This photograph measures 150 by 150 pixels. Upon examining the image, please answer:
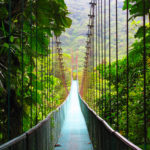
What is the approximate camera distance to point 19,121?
90.1 inches

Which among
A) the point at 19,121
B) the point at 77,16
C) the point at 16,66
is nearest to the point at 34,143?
the point at 19,121

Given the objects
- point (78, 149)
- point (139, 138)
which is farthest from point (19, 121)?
point (78, 149)

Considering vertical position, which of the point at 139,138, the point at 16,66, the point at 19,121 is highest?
the point at 16,66

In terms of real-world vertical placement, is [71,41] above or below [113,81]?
above

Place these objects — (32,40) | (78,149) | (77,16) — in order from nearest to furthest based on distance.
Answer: (32,40), (78,149), (77,16)

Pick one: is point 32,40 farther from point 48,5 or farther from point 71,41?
point 71,41

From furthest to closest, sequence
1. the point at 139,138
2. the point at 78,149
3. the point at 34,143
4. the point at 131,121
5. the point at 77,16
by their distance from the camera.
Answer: the point at 77,16 < the point at 78,149 < the point at 131,121 < the point at 139,138 < the point at 34,143

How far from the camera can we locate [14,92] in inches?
87.5

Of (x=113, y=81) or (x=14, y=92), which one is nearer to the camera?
(x=14, y=92)

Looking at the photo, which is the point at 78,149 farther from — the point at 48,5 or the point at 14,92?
the point at 48,5

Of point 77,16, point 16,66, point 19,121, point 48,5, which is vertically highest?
point 77,16

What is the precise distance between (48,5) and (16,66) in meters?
0.57

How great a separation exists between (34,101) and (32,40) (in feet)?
1.64

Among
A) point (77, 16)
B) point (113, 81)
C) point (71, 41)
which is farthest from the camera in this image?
point (77, 16)
